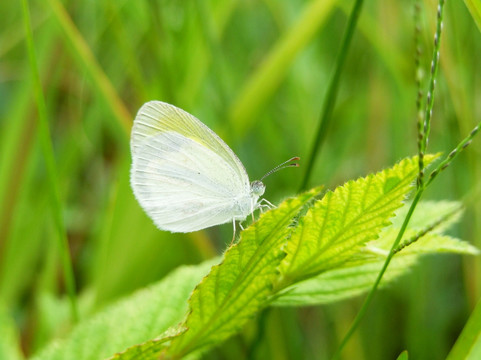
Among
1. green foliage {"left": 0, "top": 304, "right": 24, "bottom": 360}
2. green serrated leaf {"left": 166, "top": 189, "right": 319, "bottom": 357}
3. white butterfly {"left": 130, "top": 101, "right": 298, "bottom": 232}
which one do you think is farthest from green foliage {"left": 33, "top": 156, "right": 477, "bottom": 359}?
white butterfly {"left": 130, "top": 101, "right": 298, "bottom": 232}

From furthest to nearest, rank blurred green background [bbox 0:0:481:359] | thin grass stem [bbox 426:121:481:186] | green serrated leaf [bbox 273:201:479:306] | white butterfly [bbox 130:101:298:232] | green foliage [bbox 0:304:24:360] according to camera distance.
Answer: blurred green background [bbox 0:0:481:359] < white butterfly [bbox 130:101:298:232] < green foliage [bbox 0:304:24:360] < green serrated leaf [bbox 273:201:479:306] < thin grass stem [bbox 426:121:481:186]

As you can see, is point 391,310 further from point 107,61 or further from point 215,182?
point 107,61

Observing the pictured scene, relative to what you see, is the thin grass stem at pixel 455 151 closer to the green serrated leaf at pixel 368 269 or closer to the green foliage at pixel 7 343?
the green serrated leaf at pixel 368 269

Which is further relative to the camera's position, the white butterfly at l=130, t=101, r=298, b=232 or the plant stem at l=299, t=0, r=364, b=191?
the white butterfly at l=130, t=101, r=298, b=232

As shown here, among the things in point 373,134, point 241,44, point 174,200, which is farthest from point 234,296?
point 241,44

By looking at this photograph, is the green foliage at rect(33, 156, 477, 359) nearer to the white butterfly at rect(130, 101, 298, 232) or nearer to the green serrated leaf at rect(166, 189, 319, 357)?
the green serrated leaf at rect(166, 189, 319, 357)

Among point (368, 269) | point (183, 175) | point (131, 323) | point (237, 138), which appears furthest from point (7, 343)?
point (237, 138)

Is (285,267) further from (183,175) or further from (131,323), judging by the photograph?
(183,175)

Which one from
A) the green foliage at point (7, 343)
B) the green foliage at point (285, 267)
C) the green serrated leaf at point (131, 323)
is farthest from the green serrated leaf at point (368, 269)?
the green foliage at point (7, 343)
